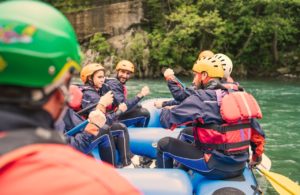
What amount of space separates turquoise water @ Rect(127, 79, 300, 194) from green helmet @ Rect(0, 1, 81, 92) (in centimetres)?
420

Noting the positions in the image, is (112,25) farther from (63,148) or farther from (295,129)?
(63,148)

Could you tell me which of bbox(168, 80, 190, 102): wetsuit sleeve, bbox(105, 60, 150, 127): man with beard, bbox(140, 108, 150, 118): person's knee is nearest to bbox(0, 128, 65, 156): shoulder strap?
bbox(105, 60, 150, 127): man with beard

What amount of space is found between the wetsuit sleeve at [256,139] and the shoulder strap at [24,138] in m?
2.80

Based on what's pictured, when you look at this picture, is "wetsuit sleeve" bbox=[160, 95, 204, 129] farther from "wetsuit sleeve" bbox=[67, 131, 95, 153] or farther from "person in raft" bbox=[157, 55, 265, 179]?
"wetsuit sleeve" bbox=[67, 131, 95, 153]

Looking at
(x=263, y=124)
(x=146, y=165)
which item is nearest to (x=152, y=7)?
(x=263, y=124)

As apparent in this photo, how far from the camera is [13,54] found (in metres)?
0.88

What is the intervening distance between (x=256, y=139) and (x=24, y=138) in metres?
2.99

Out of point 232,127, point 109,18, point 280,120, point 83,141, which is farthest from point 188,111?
point 109,18

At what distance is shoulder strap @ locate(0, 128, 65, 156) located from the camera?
31.0 inches

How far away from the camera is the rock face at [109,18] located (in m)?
20.3

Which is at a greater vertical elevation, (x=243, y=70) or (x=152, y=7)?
(x=152, y=7)

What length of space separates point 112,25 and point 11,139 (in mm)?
20136

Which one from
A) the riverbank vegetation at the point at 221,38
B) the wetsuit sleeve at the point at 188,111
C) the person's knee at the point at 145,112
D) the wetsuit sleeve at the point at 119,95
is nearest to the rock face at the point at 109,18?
the riverbank vegetation at the point at 221,38

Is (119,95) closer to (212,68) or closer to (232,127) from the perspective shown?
(212,68)
